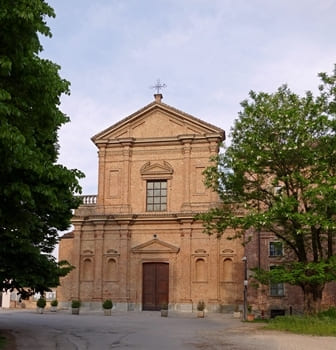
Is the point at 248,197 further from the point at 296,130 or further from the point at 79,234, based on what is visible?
the point at 79,234

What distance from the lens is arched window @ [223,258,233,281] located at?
35031 millimetres

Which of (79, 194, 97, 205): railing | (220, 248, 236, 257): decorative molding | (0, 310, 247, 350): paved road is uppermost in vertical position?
(79, 194, 97, 205): railing

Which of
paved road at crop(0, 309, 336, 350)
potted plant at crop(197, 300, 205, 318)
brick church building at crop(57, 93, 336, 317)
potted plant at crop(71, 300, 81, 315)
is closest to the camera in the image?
paved road at crop(0, 309, 336, 350)

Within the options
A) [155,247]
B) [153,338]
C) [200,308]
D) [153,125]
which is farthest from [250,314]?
[153,125]

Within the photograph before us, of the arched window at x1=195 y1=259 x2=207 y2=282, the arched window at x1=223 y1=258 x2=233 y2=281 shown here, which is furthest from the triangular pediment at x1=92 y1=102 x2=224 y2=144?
the arched window at x1=223 y1=258 x2=233 y2=281

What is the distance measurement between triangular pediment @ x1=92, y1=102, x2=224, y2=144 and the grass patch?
17393 millimetres

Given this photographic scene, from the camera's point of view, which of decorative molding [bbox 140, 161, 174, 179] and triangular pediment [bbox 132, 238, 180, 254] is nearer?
triangular pediment [bbox 132, 238, 180, 254]

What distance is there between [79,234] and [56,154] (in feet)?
61.8

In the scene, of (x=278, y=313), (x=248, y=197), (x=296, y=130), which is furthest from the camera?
(x=278, y=313)

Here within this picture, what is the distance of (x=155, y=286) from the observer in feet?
119

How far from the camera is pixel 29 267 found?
18109 mm

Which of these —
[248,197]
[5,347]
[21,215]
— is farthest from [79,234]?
[21,215]

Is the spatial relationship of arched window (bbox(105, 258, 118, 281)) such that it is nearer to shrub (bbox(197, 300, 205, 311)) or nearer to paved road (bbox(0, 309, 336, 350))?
shrub (bbox(197, 300, 205, 311))

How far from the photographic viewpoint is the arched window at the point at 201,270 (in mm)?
35438
